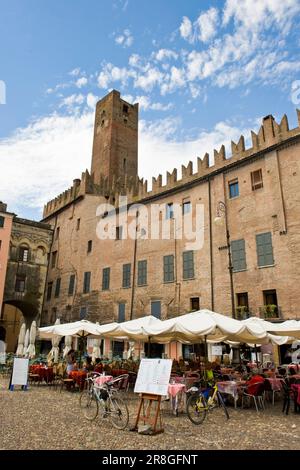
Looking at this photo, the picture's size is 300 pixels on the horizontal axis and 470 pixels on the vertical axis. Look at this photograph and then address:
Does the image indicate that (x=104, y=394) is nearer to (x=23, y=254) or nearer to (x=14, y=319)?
(x=23, y=254)

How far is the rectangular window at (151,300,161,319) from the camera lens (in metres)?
20.5

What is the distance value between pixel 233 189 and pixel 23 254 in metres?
21.3

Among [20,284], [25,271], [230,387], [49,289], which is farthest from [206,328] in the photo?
[25,271]

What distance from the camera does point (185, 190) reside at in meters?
21.7

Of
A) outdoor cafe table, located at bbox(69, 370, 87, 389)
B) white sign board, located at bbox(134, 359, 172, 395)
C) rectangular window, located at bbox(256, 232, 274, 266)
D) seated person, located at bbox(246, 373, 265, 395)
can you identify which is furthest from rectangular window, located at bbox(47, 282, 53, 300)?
white sign board, located at bbox(134, 359, 172, 395)

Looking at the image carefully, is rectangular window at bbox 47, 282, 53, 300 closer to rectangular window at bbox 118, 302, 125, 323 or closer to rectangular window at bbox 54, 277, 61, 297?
rectangular window at bbox 54, 277, 61, 297

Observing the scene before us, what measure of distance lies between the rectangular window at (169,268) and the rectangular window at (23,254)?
1615 centimetres

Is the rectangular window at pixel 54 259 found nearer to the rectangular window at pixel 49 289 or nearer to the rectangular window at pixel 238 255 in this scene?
the rectangular window at pixel 49 289

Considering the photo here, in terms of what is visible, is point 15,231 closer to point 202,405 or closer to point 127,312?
point 127,312

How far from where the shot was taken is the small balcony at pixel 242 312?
53.4 ft

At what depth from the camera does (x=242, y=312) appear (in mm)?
16344

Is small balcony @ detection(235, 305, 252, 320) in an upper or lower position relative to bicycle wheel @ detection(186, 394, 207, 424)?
upper

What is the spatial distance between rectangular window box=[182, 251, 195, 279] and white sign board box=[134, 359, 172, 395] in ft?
43.5

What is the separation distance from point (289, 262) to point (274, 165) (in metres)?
5.28
